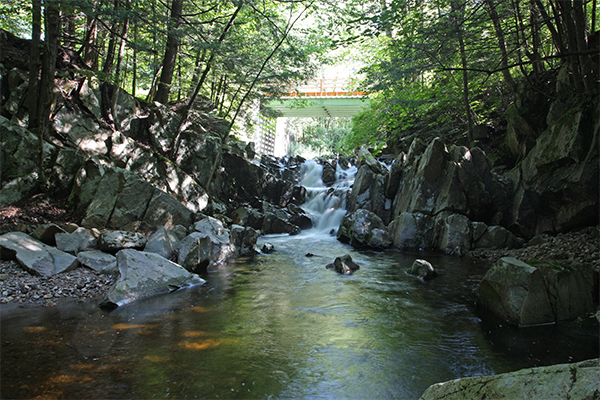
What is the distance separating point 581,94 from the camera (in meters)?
9.15

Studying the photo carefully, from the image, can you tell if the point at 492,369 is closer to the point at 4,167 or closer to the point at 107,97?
the point at 4,167

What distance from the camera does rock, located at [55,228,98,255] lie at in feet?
22.7

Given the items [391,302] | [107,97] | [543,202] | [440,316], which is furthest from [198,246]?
[543,202]

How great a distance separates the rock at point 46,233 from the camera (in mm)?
6855

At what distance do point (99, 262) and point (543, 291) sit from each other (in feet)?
25.6

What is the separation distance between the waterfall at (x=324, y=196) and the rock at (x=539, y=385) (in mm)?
12600

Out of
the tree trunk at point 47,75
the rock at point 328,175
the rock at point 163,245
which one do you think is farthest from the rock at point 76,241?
the rock at point 328,175

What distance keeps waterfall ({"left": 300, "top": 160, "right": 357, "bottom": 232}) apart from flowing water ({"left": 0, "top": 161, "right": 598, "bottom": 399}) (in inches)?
353

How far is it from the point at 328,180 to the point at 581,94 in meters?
13.1

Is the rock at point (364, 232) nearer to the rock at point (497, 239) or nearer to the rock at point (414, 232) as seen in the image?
the rock at point (414, 232)

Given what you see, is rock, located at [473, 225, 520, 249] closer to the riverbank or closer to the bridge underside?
the riverbank

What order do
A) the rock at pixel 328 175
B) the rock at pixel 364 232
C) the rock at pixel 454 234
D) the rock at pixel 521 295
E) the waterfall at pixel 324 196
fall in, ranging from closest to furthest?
the rock at pixel 521 295 → the rock at pixel 454 234 → the rock at pixel 364 232 → the waterfall at pixel 324 196 → the rock at pixel 328 175

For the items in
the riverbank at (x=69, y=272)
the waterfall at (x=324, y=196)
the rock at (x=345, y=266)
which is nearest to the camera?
the riverbank at (x=69, y=272)

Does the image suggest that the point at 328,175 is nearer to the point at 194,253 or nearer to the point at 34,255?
the point at 194,253
